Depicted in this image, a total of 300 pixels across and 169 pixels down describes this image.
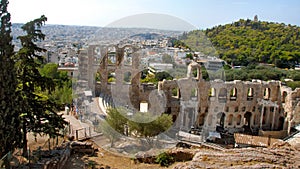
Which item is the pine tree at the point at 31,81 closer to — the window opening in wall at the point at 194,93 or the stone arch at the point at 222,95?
the window opening in wall at the point at 194,93

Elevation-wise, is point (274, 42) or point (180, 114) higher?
point (274, 42)

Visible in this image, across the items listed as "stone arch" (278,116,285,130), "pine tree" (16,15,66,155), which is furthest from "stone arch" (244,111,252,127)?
"pine tree" (16,15,66,155)

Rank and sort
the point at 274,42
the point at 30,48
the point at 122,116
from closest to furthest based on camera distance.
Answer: the point at 30,48, the point at 122,116, the point at 274,42

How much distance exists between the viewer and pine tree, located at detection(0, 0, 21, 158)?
1034cm

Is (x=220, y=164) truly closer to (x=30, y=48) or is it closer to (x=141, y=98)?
(x=30, y=48)

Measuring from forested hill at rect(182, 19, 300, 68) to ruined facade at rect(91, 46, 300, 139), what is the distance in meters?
31.5

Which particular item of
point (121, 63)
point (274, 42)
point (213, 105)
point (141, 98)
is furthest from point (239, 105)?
point (274, 42)

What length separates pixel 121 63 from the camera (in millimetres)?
24062

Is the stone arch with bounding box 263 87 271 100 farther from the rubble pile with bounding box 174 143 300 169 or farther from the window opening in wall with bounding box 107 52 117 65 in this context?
the rubble pile with bounding box 174 143 300 169

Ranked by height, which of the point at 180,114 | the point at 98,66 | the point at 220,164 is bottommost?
the point at 180,114

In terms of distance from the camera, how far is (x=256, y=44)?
70.0 metres

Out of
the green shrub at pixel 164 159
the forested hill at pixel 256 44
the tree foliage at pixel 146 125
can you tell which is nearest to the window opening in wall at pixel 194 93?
the tree foliage at pixel 146 125

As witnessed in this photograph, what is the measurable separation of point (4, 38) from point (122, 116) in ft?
23.2

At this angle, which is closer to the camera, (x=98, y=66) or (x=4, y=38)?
(x=4, y=38)
